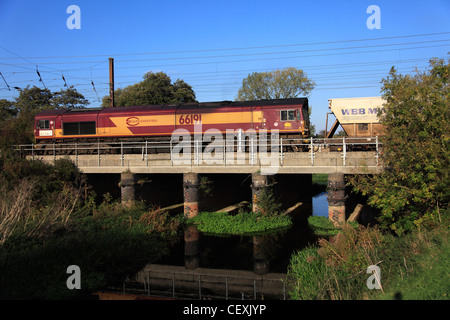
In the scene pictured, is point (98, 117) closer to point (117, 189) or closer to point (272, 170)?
point (117, 189)

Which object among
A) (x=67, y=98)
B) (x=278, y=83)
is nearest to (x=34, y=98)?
(x=67, y=98)

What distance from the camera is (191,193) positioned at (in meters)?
18.5

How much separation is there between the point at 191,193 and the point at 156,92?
28.3m

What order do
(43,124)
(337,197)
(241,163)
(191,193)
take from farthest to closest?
1. (43,124)
2. (191,193)
3. (241,163)
4. (337,197)

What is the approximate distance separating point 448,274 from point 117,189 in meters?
20.2

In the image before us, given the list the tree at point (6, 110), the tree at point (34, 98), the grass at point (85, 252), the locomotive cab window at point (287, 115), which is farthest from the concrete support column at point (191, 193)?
the tree at point (6, 110)

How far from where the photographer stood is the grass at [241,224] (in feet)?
56.0

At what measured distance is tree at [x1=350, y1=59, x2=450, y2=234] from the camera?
11.5 meters

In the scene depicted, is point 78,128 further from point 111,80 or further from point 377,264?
point 377,264

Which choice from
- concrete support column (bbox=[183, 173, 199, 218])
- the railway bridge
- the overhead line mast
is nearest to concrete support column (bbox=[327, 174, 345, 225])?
the railway bridge

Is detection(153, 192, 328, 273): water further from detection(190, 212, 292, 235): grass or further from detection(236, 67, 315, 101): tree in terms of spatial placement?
detection(236, 67, 315, 101): tree

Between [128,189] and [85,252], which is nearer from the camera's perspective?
[85,252]

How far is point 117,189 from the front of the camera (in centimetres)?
2356
